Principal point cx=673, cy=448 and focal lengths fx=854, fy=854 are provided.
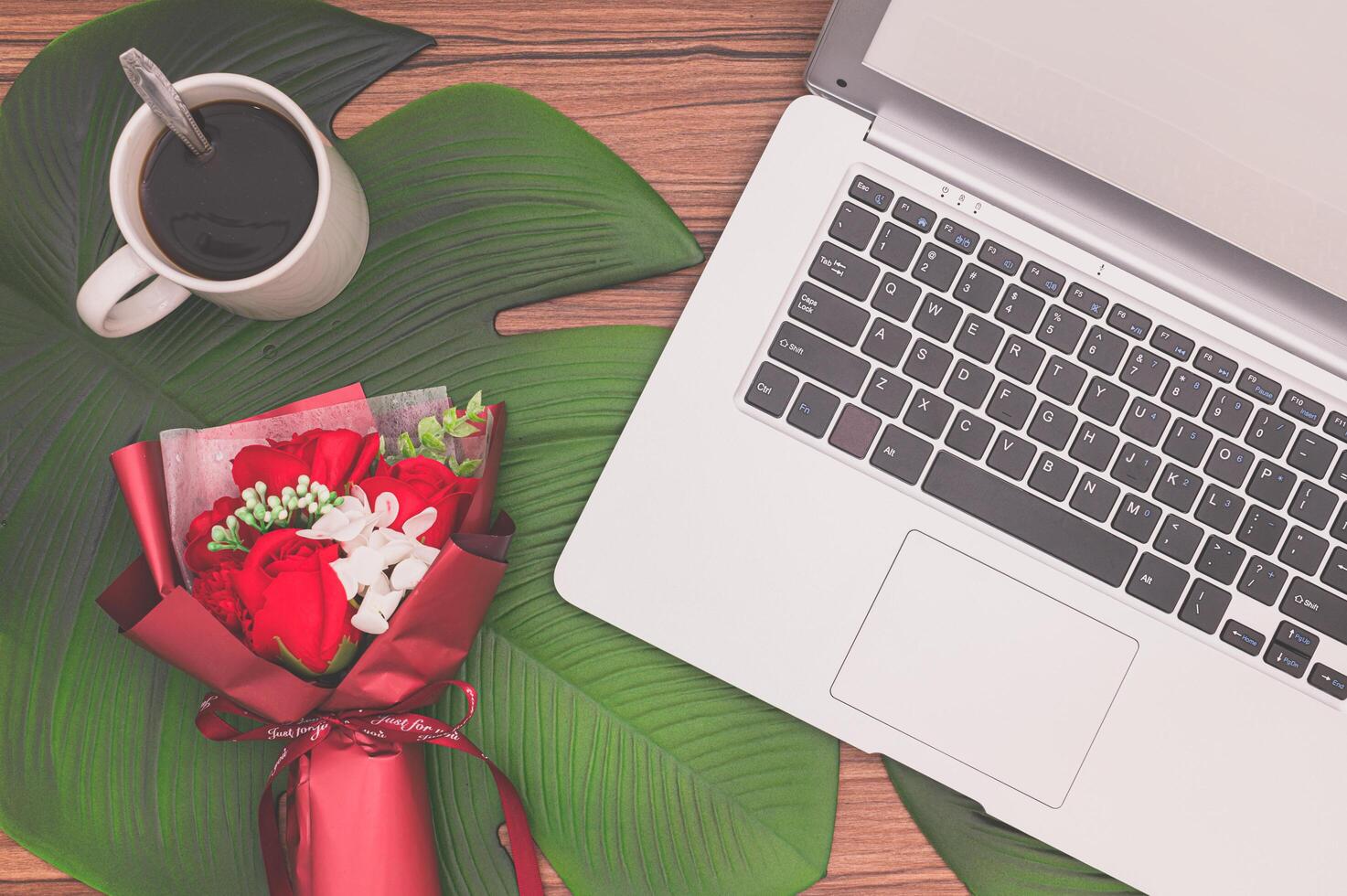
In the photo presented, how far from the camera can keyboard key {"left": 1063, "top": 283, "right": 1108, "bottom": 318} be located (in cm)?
55

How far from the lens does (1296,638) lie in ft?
1.79

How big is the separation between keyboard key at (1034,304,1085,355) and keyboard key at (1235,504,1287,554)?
16 centimetres

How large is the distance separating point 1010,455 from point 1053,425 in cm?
3

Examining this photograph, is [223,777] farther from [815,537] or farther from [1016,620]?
[1016,620]

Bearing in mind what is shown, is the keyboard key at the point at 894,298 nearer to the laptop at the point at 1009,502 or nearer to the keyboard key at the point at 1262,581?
the laptop at the point at 1009,502

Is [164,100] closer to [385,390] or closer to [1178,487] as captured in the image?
[385,390]

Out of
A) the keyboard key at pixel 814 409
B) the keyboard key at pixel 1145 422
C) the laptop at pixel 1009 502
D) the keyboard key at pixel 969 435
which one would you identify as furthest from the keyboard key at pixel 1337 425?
the keyboard key at pixel 814 409

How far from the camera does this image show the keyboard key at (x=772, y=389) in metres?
0.54

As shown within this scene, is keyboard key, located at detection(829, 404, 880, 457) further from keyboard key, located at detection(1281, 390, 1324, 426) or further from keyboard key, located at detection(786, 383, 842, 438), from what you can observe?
keyboard key, located at detection(1281, 390, 1324, 426)

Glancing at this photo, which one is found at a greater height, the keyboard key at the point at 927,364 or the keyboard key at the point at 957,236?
the keyboard key at the point at 957,236

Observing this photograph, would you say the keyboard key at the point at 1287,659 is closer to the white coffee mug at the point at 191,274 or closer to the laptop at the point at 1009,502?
the laptop at the point at 1009,502

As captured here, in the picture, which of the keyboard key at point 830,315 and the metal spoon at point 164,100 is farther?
the keyboard key at point 830,315

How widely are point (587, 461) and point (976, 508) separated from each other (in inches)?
10.1

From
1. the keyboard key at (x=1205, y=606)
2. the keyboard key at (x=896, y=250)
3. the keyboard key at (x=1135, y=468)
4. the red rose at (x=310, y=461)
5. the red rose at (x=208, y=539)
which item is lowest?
the red rose at (x=208, y=539)
